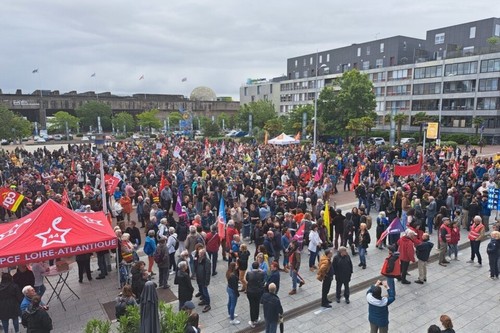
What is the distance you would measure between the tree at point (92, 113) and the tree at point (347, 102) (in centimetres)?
5909

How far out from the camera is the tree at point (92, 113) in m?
89.6

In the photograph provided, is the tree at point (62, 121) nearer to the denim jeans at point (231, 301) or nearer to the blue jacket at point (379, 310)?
the denim jeans at point (231, 301)

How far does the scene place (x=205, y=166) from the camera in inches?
1019

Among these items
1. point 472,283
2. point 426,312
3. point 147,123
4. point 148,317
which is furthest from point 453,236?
point 147,123

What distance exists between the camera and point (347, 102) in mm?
52594

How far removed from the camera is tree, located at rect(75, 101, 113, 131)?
294 feet

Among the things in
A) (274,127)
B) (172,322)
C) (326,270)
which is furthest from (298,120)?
(172,322)

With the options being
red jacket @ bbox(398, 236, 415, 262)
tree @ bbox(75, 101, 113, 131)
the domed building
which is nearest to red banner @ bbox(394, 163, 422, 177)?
red jacket @ bbox(398, 236, 415, 262)

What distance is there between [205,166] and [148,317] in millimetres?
20374

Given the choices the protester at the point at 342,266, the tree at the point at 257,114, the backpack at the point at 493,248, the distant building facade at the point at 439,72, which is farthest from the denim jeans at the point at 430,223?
the tree at the point at 257,114

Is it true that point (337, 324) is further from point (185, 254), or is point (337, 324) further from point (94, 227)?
point (94, 227)

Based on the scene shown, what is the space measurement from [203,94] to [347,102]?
282ft

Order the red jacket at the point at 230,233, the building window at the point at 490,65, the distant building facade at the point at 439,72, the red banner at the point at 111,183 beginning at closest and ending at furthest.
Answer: the red jacket at the point at 230,233, the red banner at the point at 111,183, the building window at the point at 490,65, the distant building facade at the point at 439,72

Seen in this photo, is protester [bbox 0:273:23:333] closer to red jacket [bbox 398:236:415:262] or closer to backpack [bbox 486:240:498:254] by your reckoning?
red jacket [bbox 398:236:415:262]
